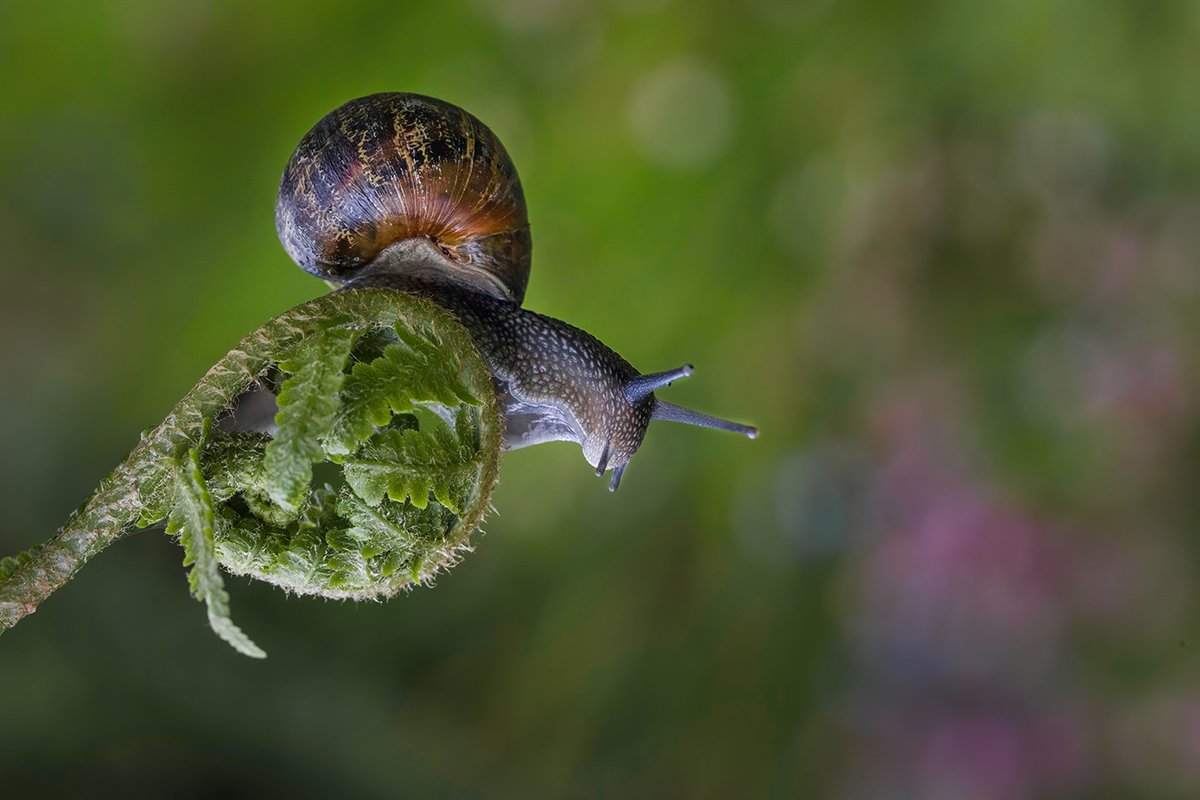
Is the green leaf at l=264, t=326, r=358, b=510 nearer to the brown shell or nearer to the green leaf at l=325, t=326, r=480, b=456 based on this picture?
the green leaf at l=325, t=326, r=480, b=456

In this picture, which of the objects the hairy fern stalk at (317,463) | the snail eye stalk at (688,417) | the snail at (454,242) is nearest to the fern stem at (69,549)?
the hairy fern stalk at (317,463)

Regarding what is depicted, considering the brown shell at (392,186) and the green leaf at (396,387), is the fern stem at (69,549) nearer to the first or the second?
the green leaf at (396,387)

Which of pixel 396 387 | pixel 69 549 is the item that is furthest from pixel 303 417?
pixel 69 549

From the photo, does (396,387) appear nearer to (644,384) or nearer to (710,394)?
(644,384)

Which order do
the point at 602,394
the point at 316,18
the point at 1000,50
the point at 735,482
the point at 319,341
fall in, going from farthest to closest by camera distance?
the point at 735,482 → the point at 1000,50 → the point at 316,18 → the point at 602,394 → the point at 319,341

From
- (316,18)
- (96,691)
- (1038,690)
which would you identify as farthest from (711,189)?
(96,691)

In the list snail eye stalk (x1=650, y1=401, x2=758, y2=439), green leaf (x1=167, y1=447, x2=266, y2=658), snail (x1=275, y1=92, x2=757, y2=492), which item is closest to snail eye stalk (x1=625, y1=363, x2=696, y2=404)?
snail (x1=275, y1=92, x2=757, y2=492)

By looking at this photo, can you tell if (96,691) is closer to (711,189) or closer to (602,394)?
(602,394)
